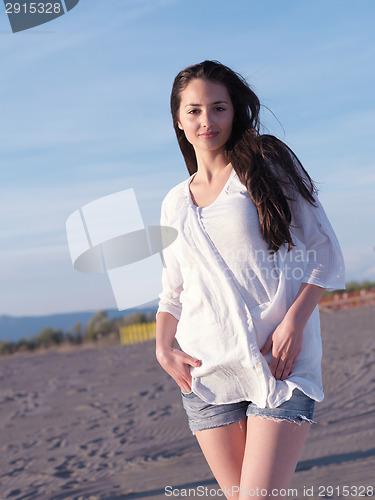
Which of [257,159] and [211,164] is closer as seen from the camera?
[257,159]

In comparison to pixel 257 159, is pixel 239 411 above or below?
below

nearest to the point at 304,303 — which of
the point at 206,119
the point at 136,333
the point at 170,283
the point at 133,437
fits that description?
the point at 170,283

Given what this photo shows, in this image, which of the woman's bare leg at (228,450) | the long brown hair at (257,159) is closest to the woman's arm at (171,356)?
the woman's bare leg at (228,450)

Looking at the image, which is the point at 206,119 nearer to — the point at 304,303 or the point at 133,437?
the point at 304,303

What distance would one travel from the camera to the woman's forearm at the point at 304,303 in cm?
192

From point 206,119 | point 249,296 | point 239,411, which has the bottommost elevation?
point 239,411

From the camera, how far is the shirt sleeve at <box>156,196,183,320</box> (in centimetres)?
230

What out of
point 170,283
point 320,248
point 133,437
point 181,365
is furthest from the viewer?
point 133,437

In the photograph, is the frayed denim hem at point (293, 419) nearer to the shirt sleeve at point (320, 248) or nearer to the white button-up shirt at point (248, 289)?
the white button-up shirt at point (248, 289)

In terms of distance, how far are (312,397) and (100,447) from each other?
4.82m

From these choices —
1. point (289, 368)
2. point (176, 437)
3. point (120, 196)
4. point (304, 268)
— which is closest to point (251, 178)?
point (304, 268)

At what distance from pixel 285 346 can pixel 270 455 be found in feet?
1.08

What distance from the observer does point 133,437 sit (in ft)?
21.5

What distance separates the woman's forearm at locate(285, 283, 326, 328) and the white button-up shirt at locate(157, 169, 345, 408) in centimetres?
3
